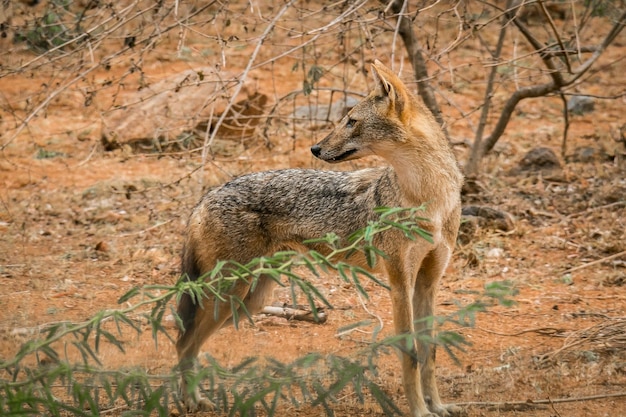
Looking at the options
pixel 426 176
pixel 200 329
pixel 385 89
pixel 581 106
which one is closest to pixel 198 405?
pixel 200 329

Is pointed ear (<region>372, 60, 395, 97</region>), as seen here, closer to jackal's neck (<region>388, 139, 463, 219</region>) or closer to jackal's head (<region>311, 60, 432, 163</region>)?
jackal's head (<region>311, 60, 432, 163</region>)

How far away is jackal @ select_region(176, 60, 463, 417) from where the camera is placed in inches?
223

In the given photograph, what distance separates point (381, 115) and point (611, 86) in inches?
399

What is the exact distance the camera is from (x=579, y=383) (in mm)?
6066

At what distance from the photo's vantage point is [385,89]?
5.66 meters

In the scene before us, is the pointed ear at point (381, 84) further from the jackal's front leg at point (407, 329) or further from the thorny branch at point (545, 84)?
the thorny branch at point (545, 84)

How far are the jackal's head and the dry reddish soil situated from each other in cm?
107

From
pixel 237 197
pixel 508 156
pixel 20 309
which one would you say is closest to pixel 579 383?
pixel 237 197

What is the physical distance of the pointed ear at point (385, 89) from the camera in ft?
18.4

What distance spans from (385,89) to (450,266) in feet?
11.3

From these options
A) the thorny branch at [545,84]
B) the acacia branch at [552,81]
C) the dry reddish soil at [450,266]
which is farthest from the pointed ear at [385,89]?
the acacia branch at [552,81]

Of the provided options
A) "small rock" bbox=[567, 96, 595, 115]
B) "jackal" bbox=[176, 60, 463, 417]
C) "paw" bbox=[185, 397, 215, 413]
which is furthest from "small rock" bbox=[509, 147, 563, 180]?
"paw" bbox=[185, 397, 215, 413]

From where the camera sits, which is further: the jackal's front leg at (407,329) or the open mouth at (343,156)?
the open mouth at (343,156)

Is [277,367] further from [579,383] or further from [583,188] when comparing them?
[583,188]
